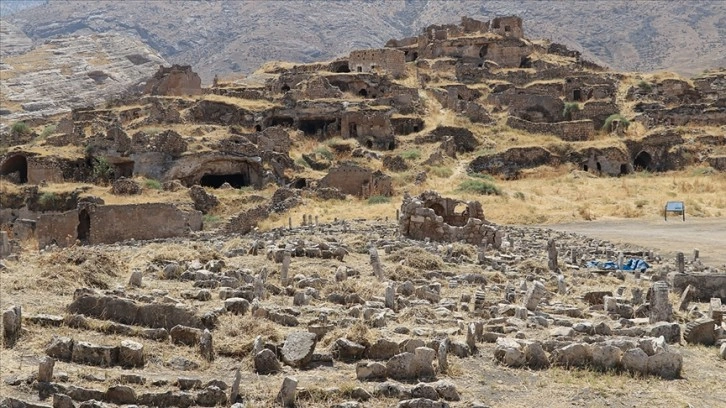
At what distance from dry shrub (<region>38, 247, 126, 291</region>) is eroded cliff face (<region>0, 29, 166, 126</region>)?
222 ft

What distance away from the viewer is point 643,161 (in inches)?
1951

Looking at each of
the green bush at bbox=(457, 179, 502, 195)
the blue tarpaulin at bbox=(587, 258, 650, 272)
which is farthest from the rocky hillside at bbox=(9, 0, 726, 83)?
the blue tarpaulin at bbox=(587, 258, 650, 272)

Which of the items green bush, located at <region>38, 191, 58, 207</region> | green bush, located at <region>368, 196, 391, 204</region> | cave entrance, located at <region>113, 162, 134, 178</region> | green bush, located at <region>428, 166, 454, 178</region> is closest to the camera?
green bush, located at <region>38, 191, 58, 207</region>

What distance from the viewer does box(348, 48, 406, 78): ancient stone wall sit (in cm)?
5728

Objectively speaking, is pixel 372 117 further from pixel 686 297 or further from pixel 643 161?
pixel 686 297

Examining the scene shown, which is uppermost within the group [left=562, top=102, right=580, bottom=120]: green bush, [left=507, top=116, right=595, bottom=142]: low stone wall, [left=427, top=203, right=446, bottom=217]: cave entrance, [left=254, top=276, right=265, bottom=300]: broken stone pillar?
[left=562, top=102, right=580, bottom=120]: green bush

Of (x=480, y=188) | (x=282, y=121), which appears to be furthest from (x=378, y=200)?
(x=282, y=121)

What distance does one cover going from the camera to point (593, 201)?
37500 millimetres

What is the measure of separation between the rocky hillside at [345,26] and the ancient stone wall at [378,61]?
216 ft

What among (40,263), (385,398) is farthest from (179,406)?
(40,263)

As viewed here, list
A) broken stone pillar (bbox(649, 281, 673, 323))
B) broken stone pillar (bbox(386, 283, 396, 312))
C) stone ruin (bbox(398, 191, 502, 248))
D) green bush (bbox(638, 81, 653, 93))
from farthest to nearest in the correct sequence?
green bush (bbox(638, 81, 653, 93)) → stone ruin (bbox(398, 191, 502, 248)) → broken stone pillar (bbox(386, 283, 396, 312)) → broken stone pillar (bbox(649, 281, 673, 323))

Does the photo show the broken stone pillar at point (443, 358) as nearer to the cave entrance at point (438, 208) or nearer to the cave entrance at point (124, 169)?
the cave entrance at point (438, 208)

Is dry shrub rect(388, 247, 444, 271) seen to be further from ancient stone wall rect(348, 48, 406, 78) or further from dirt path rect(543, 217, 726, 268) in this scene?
ancient stone wall rect(348, 48, 406, 78)

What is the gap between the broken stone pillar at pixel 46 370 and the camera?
30.7 feet
